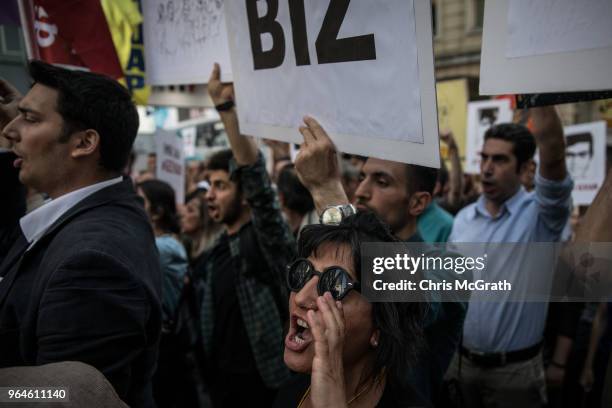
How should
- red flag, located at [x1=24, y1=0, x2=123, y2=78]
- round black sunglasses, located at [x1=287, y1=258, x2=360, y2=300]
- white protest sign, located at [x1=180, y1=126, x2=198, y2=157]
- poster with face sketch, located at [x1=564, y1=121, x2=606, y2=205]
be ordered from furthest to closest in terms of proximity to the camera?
white protest sign, located at [x1=180, y1=126, x2=198, y2=157]
poster with face sketch, located at [x1=564, y1=121, x2=606, y2=205]
red flag, located at [x1=24, y1=0, x2=123, y2=78]
round black sunglasses, located at [x1=287, y1=258, x2=360, y2=300]

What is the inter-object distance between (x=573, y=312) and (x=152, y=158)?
5.27 m

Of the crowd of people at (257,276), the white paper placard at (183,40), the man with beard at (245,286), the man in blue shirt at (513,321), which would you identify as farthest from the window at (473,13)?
the white paper placard at (183,40)

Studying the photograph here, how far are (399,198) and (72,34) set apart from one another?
74.5 inches

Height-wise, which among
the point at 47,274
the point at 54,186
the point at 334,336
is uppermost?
the point at 54,186

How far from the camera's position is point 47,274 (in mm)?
1517

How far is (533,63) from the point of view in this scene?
4.04 ft

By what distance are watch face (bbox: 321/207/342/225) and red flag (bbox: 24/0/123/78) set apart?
184cm

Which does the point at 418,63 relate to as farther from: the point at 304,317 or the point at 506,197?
the point at 506,197

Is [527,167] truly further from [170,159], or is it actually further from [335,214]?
[170,159]

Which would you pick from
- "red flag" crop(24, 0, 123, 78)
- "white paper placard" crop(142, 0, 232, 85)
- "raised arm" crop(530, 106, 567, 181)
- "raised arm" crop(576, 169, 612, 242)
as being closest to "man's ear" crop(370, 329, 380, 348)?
"raised arm" crop(576, 169, 612, 242)

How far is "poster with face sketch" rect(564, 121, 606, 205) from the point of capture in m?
4.31

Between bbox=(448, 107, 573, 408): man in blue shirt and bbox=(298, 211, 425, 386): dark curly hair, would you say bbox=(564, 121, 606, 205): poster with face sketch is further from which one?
bbox=(298, 211, 425, 386): dark curly hair

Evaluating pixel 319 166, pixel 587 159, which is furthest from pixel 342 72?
pixel 587 159

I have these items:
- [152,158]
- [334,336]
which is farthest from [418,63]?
[152,158]
